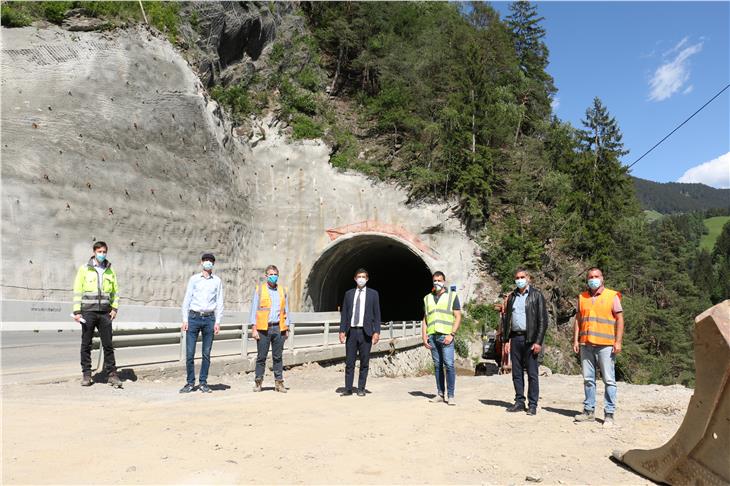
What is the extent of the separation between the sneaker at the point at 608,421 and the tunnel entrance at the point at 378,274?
1927 centimetres

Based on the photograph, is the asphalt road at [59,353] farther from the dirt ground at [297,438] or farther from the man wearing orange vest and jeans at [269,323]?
the man wearing orange vest and jeans at [269,323]

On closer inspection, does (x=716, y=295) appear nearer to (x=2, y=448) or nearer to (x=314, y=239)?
(x=314, y=239)

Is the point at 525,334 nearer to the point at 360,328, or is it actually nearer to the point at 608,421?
the point at 608,421

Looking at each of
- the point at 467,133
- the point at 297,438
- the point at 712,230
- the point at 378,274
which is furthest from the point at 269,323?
the point at 712,230

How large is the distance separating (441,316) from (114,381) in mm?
5301

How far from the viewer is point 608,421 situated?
6.51 m

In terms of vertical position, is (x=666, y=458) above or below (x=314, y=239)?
below

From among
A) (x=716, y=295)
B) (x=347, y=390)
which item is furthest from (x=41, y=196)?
(x=716, y=295)

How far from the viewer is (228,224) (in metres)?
23.6

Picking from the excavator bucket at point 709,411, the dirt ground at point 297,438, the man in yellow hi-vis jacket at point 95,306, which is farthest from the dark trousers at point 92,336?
the excavator bucket at point 709,411

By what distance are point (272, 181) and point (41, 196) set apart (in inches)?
446

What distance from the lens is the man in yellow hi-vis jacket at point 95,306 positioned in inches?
301

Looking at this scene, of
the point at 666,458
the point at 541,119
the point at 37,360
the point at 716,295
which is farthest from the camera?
the point at 716,295

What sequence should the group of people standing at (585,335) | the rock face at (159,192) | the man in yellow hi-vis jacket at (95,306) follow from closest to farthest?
the group of people standing at (585,335) < the man in yellow hi-vis jacket at (95,306) < the rock face at (159,192)
